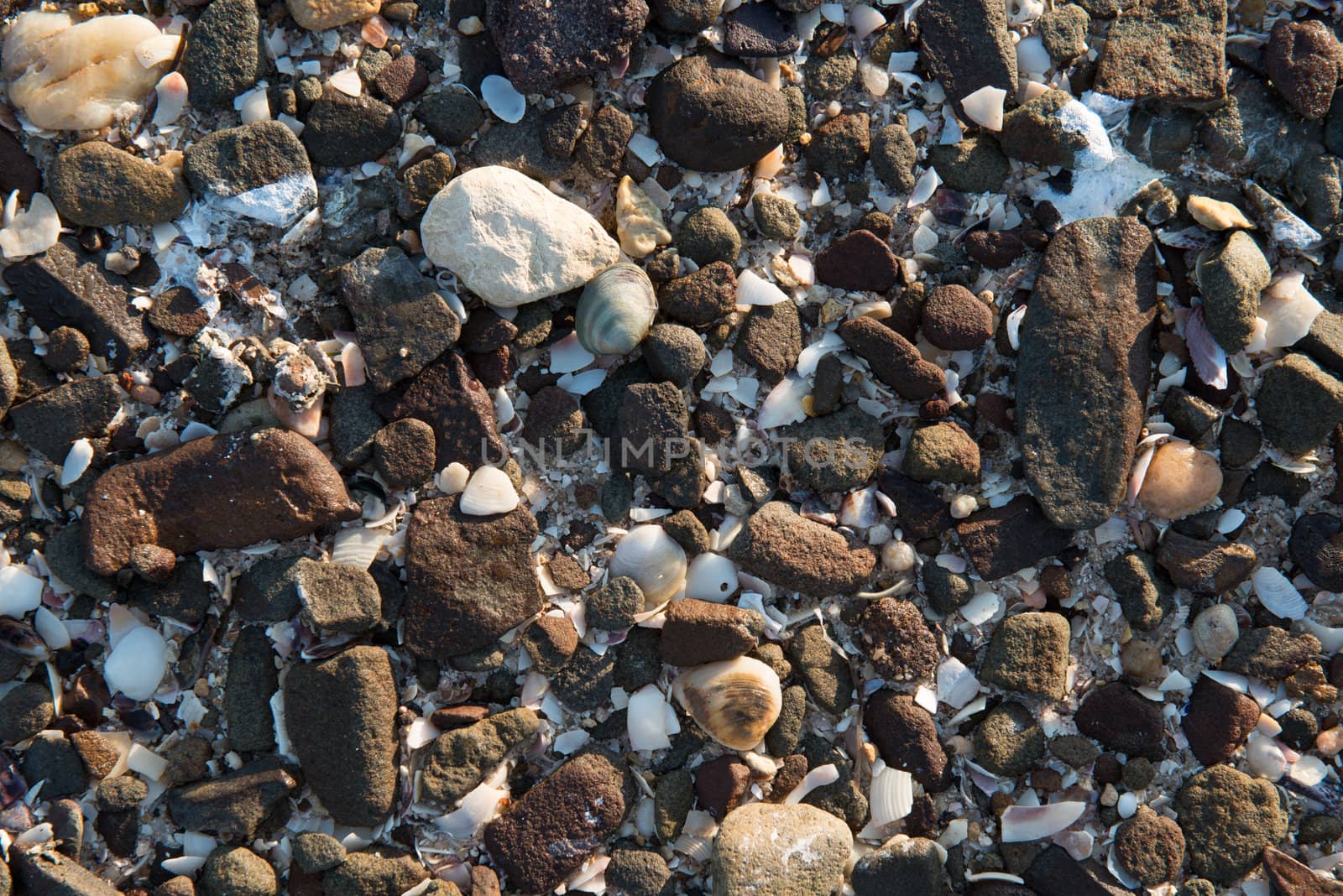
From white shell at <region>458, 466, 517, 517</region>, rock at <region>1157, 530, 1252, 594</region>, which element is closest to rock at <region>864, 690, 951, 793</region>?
rock at <region>1157, 530, 1252, 594</region>

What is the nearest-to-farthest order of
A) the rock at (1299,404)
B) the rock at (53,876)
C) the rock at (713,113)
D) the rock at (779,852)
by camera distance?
the rock at (53,876) → the rock at (779,852) → the rock at (713,113) → the rock at (1299,404)

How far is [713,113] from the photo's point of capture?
2.62m

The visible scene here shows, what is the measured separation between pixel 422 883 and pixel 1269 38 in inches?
137

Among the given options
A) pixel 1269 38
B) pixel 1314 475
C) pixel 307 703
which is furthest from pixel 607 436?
pixel 1269 38

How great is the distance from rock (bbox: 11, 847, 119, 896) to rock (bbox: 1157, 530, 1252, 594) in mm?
3041

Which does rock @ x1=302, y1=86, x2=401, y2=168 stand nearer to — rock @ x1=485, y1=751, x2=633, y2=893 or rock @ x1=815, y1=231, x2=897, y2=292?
rock @ x1=815, y1=231, x2=897, y2=292

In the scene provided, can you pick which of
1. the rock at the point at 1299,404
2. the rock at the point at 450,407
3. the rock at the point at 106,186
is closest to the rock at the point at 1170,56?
the rock at the point at 1299,404

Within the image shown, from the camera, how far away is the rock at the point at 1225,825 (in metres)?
2.70

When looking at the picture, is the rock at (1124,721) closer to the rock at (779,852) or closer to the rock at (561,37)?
the rock at (779,852)

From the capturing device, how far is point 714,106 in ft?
8.61

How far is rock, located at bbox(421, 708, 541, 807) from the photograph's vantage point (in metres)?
2.52

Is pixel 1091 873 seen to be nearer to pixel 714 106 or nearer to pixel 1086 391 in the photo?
pixel 1086 391

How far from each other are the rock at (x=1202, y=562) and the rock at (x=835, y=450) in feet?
2.95

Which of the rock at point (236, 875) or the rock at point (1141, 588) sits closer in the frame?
the rock at point (236, 875)
